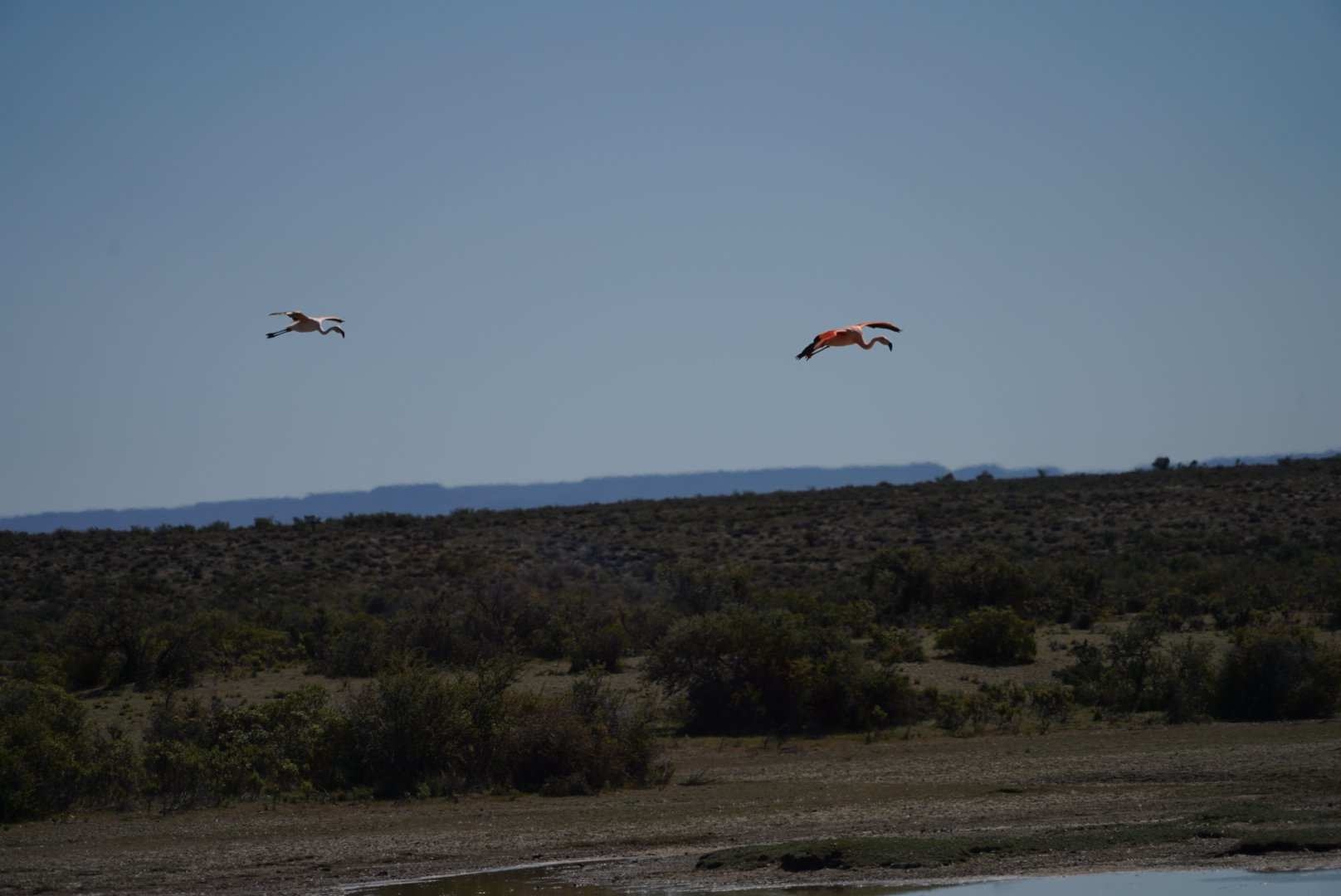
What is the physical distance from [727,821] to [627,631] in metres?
17.3

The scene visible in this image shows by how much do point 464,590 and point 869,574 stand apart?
12.3 m

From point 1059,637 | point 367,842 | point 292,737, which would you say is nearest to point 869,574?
point 1059,637

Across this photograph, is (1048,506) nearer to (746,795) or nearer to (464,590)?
(464,590)

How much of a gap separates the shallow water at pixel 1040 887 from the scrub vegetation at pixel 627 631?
5.45 metres

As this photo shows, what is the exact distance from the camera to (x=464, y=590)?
44219 millimetres

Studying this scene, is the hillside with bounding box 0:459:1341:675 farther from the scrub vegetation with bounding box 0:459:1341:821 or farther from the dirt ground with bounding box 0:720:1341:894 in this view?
the dirt ground with bounding box 0:720:1341:894

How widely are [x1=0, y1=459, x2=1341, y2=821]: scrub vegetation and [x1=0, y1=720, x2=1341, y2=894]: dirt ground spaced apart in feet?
3.87

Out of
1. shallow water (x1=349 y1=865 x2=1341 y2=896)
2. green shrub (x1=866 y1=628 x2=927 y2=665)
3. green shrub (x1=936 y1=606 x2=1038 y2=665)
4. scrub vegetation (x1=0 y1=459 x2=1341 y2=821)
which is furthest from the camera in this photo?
green shrub (x1=936 y1=606 x2=1038 y2=665)

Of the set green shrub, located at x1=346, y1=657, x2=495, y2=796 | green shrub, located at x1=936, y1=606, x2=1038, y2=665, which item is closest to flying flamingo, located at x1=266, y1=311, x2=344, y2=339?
green shrub, located at x1=346, y1=657, x2=495, y2=796

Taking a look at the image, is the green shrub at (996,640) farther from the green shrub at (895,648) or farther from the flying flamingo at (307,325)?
the flying flamingo at (307,325)

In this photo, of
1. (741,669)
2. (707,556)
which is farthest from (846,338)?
(707,556)

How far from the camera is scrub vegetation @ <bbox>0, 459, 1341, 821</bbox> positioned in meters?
22.6

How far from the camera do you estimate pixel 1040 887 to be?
15.4 metres

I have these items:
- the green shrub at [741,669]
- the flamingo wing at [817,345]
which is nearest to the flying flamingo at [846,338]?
the flamingo wing at [817,345]
